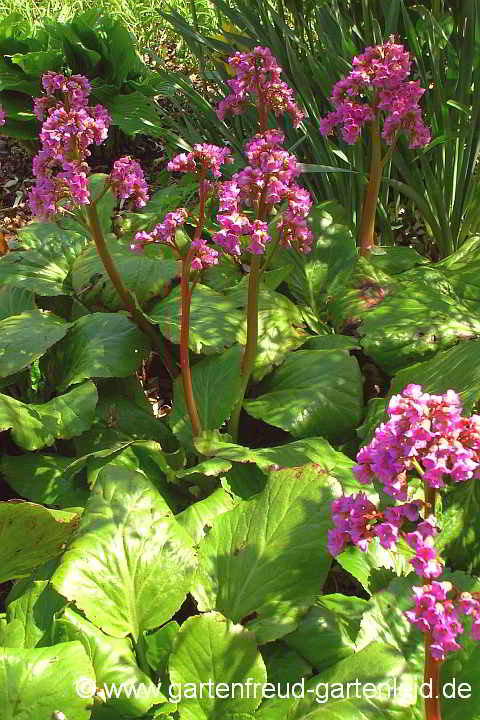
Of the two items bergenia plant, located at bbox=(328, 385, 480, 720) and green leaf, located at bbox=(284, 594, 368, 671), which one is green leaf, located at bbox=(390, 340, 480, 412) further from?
bergenia plant, located at bbox=(328, 385, 480, 720)

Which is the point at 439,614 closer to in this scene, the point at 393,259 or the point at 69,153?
the point at 69,153

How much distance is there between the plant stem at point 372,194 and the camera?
2.52 m

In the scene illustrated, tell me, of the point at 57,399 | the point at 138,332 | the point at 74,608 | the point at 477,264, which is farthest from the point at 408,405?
the point at 477,264

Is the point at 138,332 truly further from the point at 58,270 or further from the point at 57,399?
the point at 58,270

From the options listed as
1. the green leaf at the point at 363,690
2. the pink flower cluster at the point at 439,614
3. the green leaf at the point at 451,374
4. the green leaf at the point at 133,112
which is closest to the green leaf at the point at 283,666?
the green leaf at the point at 363,690

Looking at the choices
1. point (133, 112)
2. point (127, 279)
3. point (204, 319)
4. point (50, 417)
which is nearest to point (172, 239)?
point (204, 319)

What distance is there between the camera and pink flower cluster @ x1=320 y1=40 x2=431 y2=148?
233cm

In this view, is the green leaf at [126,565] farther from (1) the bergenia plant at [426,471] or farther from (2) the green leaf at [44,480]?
(1) the bergenia plant at [426,471]

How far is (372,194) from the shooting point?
8.59 feet

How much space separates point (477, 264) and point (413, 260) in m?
0.24

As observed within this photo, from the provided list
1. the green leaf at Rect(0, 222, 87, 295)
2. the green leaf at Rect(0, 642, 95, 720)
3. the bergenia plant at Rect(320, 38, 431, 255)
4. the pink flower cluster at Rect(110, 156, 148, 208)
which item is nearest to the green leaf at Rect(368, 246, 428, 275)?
the bergenia plant at Rect(320, 38, 431, 255)

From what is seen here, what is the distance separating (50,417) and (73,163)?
2.15ft

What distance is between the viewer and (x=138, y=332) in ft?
7.81

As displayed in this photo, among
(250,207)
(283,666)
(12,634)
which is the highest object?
(250,207)
